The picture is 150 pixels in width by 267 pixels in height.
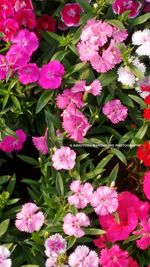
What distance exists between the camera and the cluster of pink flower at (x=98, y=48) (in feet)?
10.4

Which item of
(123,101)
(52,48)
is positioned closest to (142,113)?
(123,101)

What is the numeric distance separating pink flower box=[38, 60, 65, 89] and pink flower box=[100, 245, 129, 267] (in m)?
0.88

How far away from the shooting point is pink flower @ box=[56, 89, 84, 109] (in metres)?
3.13

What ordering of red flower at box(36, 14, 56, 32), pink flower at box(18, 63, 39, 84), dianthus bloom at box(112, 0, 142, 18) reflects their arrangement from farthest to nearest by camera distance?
red flower at box(36, 14, 56, 32)
dianthus bloom at box(112, 0, 142, 18)
pink flower at box(18, 63, 39, 84)

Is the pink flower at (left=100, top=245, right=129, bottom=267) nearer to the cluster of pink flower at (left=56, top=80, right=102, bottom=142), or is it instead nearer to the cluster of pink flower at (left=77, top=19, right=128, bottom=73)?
the cluster of pink flower at (left=56, top=80, right=102, bottom=142)

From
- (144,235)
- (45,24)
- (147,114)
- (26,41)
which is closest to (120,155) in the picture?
(147,114)

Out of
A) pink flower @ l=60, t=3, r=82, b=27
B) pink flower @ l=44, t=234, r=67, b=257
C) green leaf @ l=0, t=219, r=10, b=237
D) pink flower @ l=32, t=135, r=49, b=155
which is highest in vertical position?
pink flower @ l=60, t=3, r=82, b=27

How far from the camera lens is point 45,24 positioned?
3.44 metres

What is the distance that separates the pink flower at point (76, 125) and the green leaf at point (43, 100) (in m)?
0.19

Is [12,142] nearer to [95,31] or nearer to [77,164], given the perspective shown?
[77,164]

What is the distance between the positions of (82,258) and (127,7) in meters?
1.39

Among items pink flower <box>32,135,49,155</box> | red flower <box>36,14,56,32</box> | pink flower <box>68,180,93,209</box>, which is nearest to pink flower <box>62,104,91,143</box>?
pink flower <box>32,135,49,155</box>

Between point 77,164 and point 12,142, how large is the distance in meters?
0.36

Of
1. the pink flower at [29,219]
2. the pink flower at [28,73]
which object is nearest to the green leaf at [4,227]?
the pink flower at [29,219]
